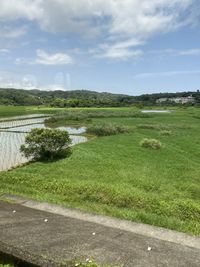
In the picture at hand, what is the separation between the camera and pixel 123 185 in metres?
10.6

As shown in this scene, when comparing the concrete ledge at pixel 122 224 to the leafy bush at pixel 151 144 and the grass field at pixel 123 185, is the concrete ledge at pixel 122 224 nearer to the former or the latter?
the grass field at pixel 123 185

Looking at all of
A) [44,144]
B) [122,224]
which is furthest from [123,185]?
[44,144]

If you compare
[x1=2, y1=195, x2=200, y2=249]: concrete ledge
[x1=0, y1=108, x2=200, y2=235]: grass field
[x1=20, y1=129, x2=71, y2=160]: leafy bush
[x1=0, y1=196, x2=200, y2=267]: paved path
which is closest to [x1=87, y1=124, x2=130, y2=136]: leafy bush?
[x1=0, y1=108, x2=200, y2=235]: grass field

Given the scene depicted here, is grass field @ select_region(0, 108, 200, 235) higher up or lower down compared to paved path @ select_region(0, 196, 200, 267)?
lower down

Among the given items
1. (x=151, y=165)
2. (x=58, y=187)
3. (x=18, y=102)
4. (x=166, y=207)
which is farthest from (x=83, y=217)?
(x=18, y=102)

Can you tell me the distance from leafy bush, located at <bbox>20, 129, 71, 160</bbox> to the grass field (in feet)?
2.99

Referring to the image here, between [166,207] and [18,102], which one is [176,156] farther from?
[18,102]

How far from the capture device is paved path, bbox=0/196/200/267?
15.8 ft

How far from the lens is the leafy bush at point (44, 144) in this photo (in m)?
14.5

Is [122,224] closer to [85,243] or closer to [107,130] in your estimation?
[85,243]

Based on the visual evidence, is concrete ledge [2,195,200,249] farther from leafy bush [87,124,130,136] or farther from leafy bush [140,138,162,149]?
leafy bush [87,124,130,136]

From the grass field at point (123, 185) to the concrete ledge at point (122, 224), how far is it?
2.14 feet

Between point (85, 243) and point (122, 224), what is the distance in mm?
1710

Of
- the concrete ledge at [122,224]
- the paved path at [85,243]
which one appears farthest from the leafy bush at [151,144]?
the paved path at [85,243]
